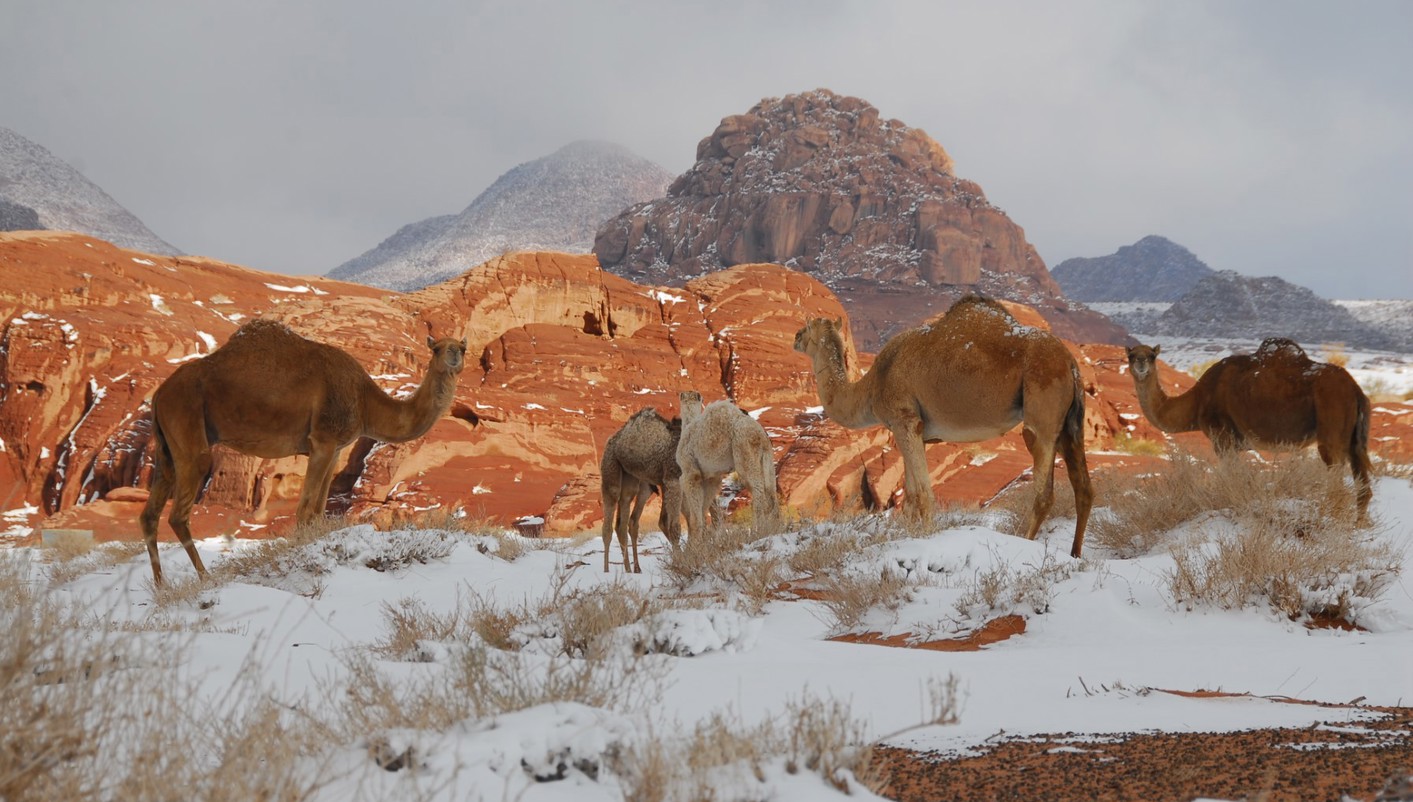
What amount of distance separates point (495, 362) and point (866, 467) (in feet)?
51.9

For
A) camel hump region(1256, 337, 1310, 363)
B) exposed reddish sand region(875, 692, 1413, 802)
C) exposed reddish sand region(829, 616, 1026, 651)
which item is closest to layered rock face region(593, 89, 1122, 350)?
camel hump region(1256, 337, 1310, 363)

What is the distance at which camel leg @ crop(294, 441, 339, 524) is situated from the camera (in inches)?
374

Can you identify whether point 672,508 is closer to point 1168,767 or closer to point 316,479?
point 316,479

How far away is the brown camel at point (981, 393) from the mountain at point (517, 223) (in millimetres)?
118583

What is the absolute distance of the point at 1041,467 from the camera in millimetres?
8391

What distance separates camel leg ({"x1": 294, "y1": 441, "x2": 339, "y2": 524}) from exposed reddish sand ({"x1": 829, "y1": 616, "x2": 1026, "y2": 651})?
5.71 m

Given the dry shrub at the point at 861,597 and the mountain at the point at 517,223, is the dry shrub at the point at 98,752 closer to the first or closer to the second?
the dry shrub at the point at 861,597

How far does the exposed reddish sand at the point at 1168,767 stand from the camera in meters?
2.57

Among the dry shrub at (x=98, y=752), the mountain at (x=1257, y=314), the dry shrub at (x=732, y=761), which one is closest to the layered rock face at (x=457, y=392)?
the dry shrub at (x=732, y=761)

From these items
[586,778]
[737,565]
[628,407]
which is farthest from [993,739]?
[628,407]

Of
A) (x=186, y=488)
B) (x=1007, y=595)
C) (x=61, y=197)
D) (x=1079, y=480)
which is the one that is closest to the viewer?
(x=1007, y=595)

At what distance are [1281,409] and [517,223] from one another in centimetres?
15271

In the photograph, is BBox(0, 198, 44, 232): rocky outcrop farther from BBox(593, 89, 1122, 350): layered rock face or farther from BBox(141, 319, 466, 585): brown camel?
BBox(141, 319, 466, 585): brown camel

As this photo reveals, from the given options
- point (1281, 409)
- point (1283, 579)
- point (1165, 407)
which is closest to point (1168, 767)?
point (1283, 579)
